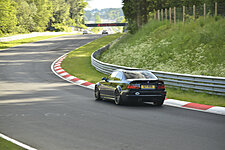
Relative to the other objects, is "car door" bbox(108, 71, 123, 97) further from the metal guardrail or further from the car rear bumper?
the metal guardrail

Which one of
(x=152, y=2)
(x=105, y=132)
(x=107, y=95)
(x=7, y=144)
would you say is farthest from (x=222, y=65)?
(x=152, y=2)

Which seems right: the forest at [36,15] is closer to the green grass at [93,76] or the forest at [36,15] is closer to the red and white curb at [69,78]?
the green grass at [93,76]

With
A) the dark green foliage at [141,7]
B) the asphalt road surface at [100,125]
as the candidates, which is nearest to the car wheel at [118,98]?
the asphalt road surface at [100,125]

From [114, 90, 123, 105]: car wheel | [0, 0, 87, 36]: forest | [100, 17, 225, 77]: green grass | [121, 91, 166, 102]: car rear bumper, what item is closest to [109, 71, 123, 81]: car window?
[114, 90, 123, 105]: car wheel

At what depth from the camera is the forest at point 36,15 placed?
63.2 meters

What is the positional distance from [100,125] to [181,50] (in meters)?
18.5

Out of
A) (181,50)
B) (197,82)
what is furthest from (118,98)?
(181,50)

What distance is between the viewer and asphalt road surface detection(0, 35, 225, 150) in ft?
23.7

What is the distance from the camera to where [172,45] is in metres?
28.2

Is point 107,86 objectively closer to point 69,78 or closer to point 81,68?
point 69,78

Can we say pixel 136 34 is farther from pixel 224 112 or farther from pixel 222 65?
pixel 224 112

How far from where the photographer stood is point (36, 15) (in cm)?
10844

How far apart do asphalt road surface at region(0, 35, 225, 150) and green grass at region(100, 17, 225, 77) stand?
376 inches

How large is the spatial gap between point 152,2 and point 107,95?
30.2 metres
